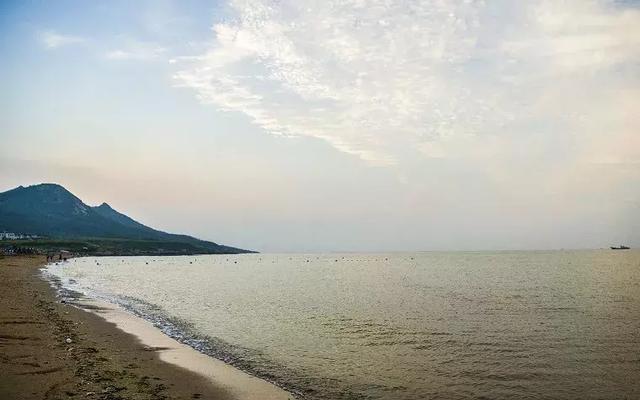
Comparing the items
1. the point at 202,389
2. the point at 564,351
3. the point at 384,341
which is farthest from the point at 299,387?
the point at 564,351

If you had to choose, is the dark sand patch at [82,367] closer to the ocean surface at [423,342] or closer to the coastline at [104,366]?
the coastline at [104,366]

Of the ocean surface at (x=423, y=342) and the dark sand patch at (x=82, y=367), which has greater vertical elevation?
the dark sand patch at (x=82, y=367)

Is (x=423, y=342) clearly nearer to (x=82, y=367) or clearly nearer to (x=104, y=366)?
(x=104, y=366)

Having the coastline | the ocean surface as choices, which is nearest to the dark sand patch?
the coastline

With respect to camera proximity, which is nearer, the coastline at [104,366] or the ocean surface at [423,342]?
the coastline at [104,366]

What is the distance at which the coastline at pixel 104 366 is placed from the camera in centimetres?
1541

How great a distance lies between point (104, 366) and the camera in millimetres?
18844

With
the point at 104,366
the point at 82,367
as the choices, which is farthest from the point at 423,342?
the point at 82,367

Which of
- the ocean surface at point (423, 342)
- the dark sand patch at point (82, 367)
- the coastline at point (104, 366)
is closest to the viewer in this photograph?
the dark sand patch at point (82, 367)

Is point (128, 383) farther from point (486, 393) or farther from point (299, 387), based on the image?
point (486, 393)

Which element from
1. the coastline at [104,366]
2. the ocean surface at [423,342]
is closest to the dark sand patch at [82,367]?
the coastline at [104,366]

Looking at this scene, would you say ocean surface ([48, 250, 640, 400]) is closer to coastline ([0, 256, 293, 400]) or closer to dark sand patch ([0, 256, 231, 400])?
coastline ([0, 256, 293, 400])

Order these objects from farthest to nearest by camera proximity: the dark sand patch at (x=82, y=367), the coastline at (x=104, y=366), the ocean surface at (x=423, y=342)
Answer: the ocean surface at (x=423, y=342)
the coastline at (x=104, y=366)
the dark sand patch at (x=82, y=367)

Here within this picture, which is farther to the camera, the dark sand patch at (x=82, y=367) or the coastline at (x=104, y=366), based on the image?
the coastline at (x=104, y=366)
